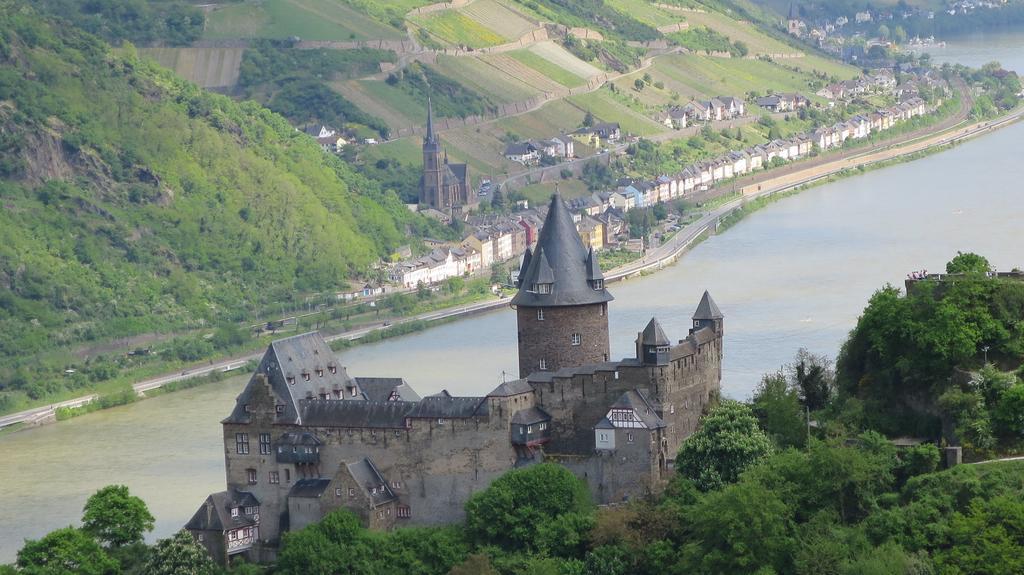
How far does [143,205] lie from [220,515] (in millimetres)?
41014

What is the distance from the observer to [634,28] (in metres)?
138

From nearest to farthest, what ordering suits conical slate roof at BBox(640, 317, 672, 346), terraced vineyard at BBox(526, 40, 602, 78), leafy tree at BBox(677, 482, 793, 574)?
1. leafy tree at BBox(677, 482, 793, 574)
2. conical slate roof at BBox(640, 317, 672, 346)
3. terraced vineyard at BBox(526, 40, 602, 78)

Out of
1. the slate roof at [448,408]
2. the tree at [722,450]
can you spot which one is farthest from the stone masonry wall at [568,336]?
the tree at [722,450]

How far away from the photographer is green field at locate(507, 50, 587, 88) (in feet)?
399

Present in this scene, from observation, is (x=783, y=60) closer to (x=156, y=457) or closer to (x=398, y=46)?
A: (x=398, y=46)

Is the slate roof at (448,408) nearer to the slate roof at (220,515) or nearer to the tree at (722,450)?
the slate roof at (220,515)

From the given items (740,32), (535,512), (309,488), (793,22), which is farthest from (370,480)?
(793,22)

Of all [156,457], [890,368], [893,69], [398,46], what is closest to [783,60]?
[893,69]

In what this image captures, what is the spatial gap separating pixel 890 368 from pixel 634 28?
309 feet

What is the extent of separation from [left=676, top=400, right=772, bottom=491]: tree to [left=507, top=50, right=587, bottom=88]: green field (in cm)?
7828

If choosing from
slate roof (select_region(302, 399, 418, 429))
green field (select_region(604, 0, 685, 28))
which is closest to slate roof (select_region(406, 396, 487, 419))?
slate roof (select_region(302, 399, 418, 429))

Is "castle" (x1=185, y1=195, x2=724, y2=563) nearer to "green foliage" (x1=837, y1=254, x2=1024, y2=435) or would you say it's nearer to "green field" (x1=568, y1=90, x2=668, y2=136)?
"green foliage" (x1=837, y1=254, x2=1024, y2=435)

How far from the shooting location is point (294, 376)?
47906 mm

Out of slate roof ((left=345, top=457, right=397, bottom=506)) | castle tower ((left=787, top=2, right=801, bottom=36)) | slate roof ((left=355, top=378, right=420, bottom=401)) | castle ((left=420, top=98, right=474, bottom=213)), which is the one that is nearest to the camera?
slate roof ((left=345, top=457, right=397, bottom=506))
